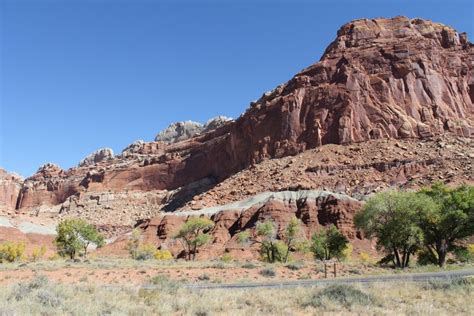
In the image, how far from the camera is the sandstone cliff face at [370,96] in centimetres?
10056

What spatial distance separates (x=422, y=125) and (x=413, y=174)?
19.7 meters

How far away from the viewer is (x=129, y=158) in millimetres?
192500

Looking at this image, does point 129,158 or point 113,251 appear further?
point 129,158

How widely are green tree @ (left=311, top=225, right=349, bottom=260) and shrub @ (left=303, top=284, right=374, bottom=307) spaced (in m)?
34.8

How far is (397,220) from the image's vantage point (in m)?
36.8

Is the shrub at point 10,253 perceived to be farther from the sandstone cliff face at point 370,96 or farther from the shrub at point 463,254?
the shrub at point 463,254

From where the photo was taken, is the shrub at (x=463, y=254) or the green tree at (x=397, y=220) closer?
the green tree at (x=397, y=220)

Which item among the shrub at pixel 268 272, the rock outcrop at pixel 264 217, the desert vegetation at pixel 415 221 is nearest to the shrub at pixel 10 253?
the rock outcrop at pixel 264 217

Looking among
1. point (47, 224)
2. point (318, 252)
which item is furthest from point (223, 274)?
point (47, 224)

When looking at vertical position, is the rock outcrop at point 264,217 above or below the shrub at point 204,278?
above

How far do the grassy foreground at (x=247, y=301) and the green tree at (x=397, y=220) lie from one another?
20.0 meters

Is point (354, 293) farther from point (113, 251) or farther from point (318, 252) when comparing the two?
point (113, 251)

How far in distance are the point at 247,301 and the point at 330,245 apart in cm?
3715

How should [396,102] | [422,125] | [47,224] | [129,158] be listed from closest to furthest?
1. [422,125]
2. [396,102]
3. [47,224]
4. [129,158]
